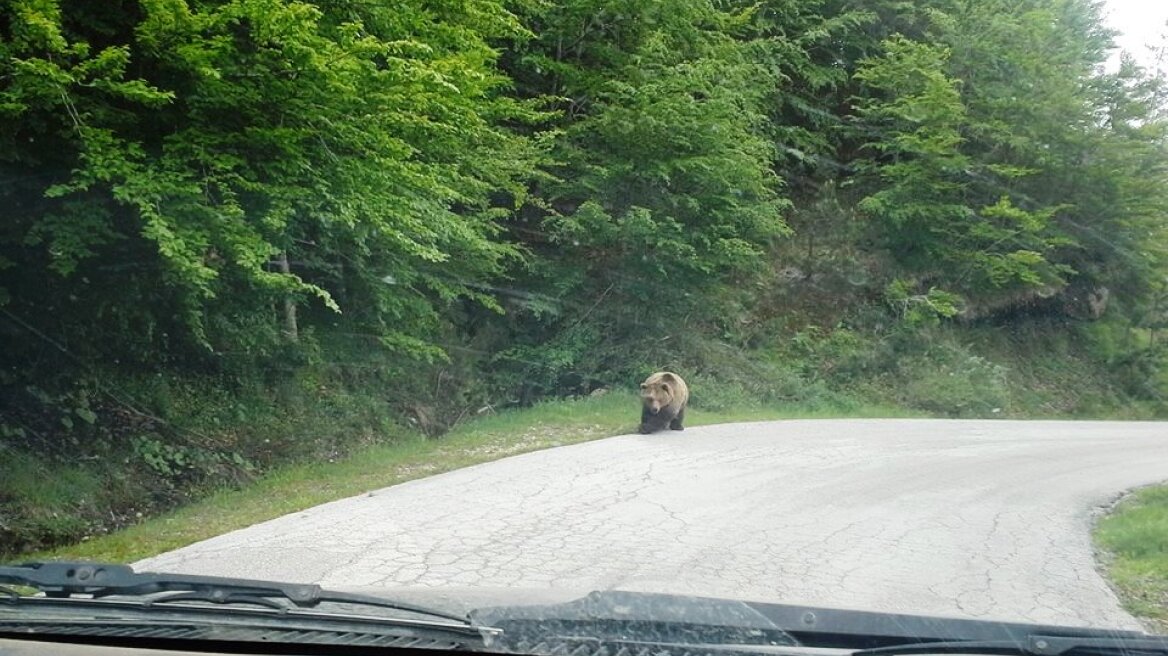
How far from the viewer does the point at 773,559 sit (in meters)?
7.36

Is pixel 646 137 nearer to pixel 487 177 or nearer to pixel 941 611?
pixel 487 177

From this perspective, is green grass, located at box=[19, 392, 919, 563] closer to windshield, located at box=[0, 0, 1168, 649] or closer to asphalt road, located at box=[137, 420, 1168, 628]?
windshield, located at box=[0, 0, 1168, 649]

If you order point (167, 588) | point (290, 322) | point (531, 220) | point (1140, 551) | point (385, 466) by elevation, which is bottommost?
point (385, 466)

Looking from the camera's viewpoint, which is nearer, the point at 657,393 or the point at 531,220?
the point at 657,393

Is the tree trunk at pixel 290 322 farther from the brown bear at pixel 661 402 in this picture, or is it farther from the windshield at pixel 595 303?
the brown bear at pixel 661 402

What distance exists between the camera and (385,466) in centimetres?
1208

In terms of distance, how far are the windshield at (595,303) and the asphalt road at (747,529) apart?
61mm

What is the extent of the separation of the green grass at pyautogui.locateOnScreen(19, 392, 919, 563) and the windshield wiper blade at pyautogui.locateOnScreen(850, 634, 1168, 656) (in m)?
6.28

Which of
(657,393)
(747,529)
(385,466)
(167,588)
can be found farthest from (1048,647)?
(657,393)

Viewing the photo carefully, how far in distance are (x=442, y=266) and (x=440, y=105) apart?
19.7 feet

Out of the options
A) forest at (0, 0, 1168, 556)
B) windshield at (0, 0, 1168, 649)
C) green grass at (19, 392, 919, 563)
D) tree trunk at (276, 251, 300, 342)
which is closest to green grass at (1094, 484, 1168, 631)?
windshield at (0, 0, 1168, 649)

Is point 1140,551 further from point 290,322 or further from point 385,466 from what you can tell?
point 290,322

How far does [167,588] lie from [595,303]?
1760cm

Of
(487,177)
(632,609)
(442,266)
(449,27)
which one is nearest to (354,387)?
(442,266)
